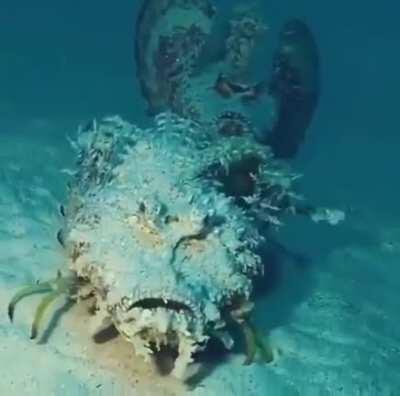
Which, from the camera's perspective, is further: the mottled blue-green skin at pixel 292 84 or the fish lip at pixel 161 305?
the mottled blue-green skin at pixel 292 84

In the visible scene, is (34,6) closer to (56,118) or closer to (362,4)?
(56,118)

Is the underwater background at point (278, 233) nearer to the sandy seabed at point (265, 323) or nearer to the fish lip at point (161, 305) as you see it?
the sandy seabed at point (265, 323)

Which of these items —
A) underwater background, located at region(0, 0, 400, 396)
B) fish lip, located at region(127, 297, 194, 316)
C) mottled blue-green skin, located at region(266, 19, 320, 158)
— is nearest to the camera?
fish lip, located at region(127, 297, 194, 316)

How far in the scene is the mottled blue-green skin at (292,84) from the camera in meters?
6.90

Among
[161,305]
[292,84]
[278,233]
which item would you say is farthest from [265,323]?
[292,84]

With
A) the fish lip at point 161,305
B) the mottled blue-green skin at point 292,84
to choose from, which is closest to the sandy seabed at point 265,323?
the fish lip at point 161,305

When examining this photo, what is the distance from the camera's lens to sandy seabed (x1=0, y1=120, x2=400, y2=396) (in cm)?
368

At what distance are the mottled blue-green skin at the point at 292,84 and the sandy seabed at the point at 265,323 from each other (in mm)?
960

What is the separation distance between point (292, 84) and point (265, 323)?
10.1 feet

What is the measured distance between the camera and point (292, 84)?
22.8ft

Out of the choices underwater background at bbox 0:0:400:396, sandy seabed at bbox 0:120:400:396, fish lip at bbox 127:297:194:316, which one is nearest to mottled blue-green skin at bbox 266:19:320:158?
underwater background at bbox 0:0:400:396

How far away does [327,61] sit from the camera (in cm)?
1491

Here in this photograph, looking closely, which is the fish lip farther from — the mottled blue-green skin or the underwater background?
the mottled blue-green skin

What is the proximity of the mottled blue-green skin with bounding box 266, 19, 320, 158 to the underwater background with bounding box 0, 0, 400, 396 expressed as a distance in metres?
Result: 0.22
